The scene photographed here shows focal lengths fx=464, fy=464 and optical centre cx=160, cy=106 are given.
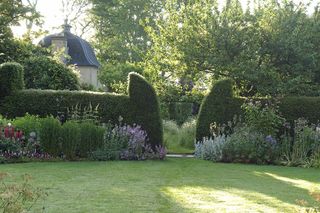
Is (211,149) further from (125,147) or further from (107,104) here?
(107,104)

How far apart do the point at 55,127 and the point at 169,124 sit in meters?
9.26

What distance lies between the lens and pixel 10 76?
14031mm

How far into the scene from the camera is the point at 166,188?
7.23m

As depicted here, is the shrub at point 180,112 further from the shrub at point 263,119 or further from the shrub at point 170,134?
the shrub at point 263,119

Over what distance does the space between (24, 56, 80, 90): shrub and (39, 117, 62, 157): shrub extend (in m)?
6.60

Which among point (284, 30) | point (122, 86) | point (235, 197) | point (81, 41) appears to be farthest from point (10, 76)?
point (81, 41)

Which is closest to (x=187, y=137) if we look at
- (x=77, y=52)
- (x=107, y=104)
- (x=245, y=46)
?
(x=245, y=46)

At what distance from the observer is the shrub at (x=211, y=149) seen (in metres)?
13.3

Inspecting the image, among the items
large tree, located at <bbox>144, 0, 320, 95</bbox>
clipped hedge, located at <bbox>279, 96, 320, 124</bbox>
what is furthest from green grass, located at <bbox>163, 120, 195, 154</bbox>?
clipped hedge, located at <bbox>279, 96, 320, 124</bbox>

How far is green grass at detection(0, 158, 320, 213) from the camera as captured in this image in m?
5.77

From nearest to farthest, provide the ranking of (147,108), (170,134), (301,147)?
(301,147)
(147,108)
(170,134)

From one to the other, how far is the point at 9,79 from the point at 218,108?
656cm

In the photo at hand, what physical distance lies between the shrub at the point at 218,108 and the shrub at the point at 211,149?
720 mm

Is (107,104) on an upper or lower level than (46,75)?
lower
